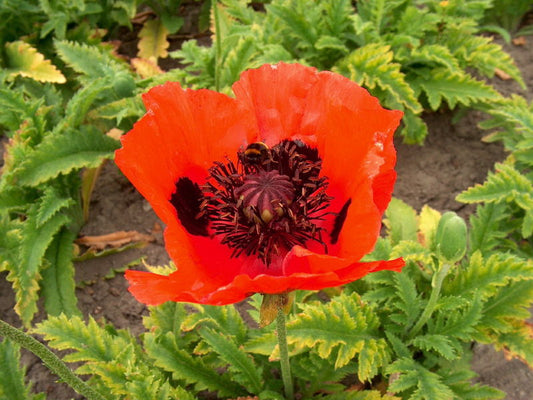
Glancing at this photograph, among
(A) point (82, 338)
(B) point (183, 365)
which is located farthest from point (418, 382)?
(A) point (82, 338)

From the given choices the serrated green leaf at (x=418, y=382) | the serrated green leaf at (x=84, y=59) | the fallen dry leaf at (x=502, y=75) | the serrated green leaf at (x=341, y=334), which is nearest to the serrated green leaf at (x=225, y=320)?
the serrated green leaf at (x=341, y=334)

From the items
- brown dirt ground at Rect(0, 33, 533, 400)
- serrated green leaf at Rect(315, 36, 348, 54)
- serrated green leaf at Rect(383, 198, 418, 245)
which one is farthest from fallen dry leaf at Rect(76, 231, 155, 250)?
serrated green leaf at Rect(315, 36, 348, 54)

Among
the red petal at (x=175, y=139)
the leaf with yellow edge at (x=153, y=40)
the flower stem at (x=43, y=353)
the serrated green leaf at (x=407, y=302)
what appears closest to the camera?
the flower stem at (x=43, y=353)

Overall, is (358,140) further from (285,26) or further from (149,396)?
(285,26)

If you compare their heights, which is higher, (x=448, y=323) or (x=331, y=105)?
(x=331, y=105)

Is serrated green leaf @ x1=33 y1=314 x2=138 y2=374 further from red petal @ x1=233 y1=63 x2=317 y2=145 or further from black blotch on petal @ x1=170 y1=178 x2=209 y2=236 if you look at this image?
red petal @ x1=233 y1=63 x2=317 y2=145

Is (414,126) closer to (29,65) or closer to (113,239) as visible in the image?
(113,239)

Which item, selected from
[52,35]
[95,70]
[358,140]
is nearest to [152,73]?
[95,70]

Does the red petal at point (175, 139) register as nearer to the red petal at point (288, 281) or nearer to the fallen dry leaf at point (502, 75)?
the red petal at point (288, 281)
